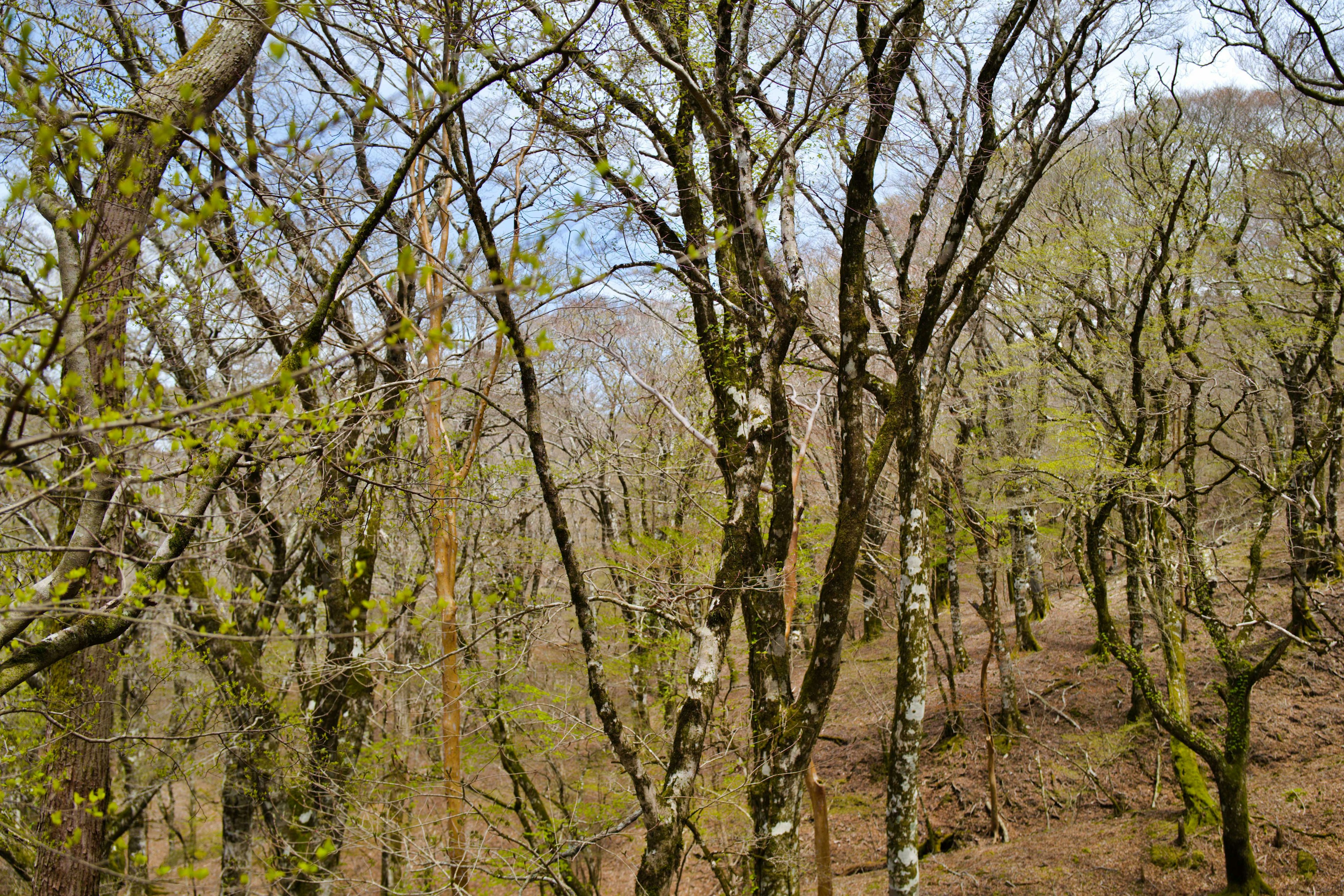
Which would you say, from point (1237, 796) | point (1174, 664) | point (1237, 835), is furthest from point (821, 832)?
point (1174, 664)

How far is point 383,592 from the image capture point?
15.7 metres

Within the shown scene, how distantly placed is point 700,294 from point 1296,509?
7776mm

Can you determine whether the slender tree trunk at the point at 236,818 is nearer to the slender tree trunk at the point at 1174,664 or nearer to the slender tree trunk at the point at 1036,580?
the slender tree trunk at the point at 1174,664

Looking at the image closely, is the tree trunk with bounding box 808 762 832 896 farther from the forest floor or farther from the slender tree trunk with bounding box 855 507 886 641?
the forest floor

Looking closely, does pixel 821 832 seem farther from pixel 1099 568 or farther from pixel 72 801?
pixel 72 801

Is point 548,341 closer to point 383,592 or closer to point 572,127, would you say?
→ point 572,127

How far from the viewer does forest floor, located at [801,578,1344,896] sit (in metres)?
7.91

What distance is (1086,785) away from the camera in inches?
429

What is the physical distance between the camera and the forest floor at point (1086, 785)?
7.91 m

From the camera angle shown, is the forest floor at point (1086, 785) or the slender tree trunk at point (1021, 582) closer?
the forest floor at point (1086, 785)

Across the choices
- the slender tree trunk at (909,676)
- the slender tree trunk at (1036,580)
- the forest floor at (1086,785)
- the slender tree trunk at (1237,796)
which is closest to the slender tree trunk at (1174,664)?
the forest floor at (1086,785)

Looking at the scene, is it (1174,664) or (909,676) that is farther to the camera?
(1174,664)


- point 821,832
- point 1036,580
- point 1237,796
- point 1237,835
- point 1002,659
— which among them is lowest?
point 1237,835

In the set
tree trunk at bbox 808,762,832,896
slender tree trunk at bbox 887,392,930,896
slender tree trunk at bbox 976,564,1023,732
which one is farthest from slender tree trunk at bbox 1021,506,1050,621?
tree trunk at bbox 808,762,832,896
